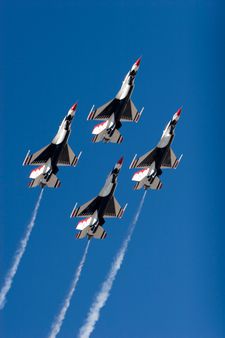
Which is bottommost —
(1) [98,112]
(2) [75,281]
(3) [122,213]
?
(2) [75,281]

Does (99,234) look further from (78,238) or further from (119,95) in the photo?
(119,95)

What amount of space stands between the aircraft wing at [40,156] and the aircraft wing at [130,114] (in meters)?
2.62

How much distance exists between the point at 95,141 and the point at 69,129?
1.02 metres

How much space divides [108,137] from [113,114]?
0.73m

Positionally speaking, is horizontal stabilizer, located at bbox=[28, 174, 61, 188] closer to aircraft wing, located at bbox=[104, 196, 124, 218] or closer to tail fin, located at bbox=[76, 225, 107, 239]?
tail fin, located at bbox=[76, 225, 107, 239]

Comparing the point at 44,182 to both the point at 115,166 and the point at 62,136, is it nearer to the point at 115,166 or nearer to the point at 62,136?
the point at 62,136

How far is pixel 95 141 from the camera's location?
3122cm

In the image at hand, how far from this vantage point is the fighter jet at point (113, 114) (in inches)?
1224

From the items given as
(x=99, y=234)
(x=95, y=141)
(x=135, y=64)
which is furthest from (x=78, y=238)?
(x=135, y=64)

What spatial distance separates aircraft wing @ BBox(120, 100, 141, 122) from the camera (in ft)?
104

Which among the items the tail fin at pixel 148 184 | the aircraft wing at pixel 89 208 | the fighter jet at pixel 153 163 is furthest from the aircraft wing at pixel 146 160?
the aircraft wing at pixel 89 208

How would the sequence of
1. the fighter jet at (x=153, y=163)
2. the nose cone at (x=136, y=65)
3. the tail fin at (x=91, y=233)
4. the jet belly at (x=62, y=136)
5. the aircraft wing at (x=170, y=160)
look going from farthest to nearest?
the aircraft wing at (x=170, y=160) < the fighter jet at (x=153, y=163) < the nose cone at (x=136, y=65) < the tail fin at (x=91, y=233) < the jet belly at (x=62, y=136)

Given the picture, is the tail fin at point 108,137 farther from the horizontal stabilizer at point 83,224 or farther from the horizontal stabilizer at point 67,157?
the horizontal stabilizer at point 83,224

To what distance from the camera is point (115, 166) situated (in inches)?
1215
